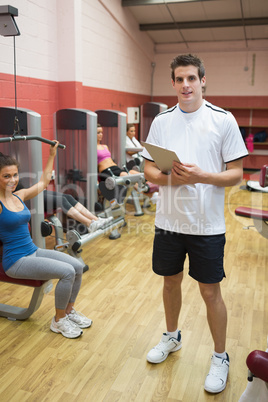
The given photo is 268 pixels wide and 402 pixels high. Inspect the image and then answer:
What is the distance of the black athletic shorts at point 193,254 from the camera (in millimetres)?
1692

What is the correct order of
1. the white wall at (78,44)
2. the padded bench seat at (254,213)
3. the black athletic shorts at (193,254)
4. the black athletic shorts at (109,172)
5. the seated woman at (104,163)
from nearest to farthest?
the black athletic shorts at (193,254)
the padded bench seat at (254,213)
the white wall at (78,44)
the black athletic shorts at (109,172)
the seated woman at (104,163)

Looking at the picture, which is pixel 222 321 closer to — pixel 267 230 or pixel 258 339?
pixel 258 339

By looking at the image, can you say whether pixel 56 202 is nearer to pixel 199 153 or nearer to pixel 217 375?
pixel 199 153

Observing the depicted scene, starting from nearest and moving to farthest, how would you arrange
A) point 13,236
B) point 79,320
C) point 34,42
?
point 13,236 → point 79,320 → point 34,42

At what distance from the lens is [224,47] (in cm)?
768

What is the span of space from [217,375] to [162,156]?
3.51ft

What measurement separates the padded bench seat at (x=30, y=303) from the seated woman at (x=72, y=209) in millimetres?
806

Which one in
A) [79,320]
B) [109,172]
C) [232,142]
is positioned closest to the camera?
[232,142]

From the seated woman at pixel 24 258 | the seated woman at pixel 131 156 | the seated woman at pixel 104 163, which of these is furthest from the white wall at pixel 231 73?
the seated woman at pixel 24 258

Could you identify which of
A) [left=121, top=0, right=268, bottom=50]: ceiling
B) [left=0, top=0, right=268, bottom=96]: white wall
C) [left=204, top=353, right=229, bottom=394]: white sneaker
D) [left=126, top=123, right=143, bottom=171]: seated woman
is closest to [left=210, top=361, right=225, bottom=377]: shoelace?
[left=204, top=353, right=229, bottom=394]: white sneaker

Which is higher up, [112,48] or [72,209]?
[112,48]

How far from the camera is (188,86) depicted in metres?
1.62

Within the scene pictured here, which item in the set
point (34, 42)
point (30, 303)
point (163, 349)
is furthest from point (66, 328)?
point (34, 42)

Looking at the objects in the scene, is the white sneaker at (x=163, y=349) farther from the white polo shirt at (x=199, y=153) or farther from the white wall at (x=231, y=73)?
the white wall at (x=231, y=73)
